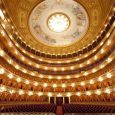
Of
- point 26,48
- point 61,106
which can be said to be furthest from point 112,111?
point 26,48

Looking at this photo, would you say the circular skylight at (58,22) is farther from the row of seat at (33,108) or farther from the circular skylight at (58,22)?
the row of seat at (33,108)

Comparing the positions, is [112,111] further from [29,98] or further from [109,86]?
[29,98]

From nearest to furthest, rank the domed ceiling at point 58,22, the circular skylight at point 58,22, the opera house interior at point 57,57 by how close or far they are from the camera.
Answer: the opera house interior at point 57,57 < the domed ceiling at point 58,22 < the circular skylight at point 58,22

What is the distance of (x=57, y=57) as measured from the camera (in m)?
19.9

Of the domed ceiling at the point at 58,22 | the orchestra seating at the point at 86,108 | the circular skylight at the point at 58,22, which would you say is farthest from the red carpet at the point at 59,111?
the circular skylight at the point at 58,22

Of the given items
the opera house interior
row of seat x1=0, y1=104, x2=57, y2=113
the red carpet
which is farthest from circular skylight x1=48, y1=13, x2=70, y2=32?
the red carpet

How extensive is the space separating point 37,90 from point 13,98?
7.93ft

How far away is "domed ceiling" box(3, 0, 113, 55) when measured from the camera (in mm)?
16859

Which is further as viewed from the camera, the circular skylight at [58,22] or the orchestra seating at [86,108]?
the circular skylight at [58,22]

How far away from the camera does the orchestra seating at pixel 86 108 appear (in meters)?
14.0

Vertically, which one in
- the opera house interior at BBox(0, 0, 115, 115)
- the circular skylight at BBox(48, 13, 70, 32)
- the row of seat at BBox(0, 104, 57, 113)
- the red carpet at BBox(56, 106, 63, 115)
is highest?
the circular skylight at BBox(48, 13, 70, 32)

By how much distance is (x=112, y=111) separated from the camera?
46.0ft

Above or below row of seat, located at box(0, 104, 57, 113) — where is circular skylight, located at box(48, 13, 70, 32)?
above

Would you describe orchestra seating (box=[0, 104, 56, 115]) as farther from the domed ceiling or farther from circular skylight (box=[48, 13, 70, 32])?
circular skylight (box=[48, 13, 70, 32])
